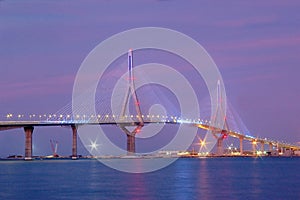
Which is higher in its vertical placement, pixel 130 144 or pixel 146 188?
pixel 130 144

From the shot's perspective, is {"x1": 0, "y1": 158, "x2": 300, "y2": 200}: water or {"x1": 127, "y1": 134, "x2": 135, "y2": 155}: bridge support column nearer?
{"x1": 0, "y1": 158, "x2": 300, "y2": 200}: water

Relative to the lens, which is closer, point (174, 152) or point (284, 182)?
point (284, 182)

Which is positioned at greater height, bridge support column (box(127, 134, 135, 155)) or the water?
bridge support column (box(127, 134, 135, 155))

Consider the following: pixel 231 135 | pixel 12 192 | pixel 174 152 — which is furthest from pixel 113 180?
pixel 174 152

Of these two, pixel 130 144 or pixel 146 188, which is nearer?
pixel 146 188

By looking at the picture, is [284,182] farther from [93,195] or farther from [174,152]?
[174,152]

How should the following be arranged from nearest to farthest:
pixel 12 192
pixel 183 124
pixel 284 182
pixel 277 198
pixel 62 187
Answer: pixel 277 198, pixel 12 192, pixel 62 187, pixel 284 182, pixel 183 124

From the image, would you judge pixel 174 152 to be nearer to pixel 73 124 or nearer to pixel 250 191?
pixel 73 124

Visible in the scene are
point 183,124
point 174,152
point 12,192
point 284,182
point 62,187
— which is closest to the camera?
point 12,192

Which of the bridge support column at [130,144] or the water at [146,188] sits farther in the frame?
the bridge support column at [130,144]

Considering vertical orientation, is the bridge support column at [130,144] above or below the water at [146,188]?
above
